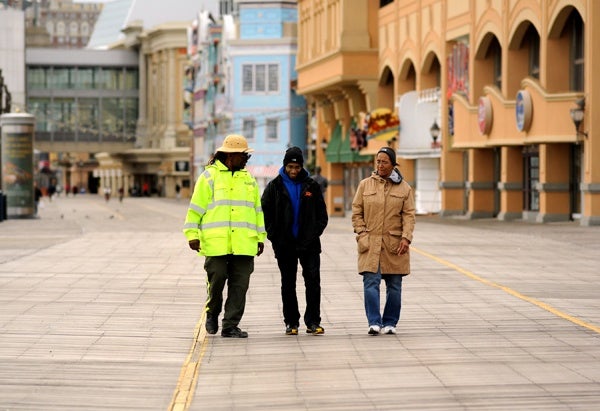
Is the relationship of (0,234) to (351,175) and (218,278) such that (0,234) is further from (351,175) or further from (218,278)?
(351,175)

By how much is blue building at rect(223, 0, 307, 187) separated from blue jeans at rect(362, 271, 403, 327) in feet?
290

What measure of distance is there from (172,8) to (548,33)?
5645 inches

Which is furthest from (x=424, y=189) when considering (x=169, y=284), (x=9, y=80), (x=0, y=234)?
(x=9, y=80)

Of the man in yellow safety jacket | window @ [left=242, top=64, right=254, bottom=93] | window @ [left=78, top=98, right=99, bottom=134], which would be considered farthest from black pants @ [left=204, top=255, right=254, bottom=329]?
window @ [left=78, top=98, right=99, bottom=134]

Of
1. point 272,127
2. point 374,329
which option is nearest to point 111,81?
point 272,127

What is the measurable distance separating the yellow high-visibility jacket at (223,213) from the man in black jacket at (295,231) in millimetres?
227

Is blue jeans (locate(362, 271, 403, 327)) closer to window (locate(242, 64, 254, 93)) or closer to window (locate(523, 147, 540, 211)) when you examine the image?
window (locate(523, 147, 540, 211))

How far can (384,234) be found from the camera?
1423cm

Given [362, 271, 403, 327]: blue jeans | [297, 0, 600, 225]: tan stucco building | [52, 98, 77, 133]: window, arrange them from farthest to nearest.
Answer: [52, 98, 77, 133]: window → [297, 0, 600, 225]: tan stucco building → [362, 271, 403, 327]: blue jeans

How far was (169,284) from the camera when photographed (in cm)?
2089

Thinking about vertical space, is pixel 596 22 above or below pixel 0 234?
above

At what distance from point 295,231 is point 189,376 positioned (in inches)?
128

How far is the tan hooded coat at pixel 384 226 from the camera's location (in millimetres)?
14188

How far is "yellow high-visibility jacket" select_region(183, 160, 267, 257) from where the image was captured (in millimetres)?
14078
